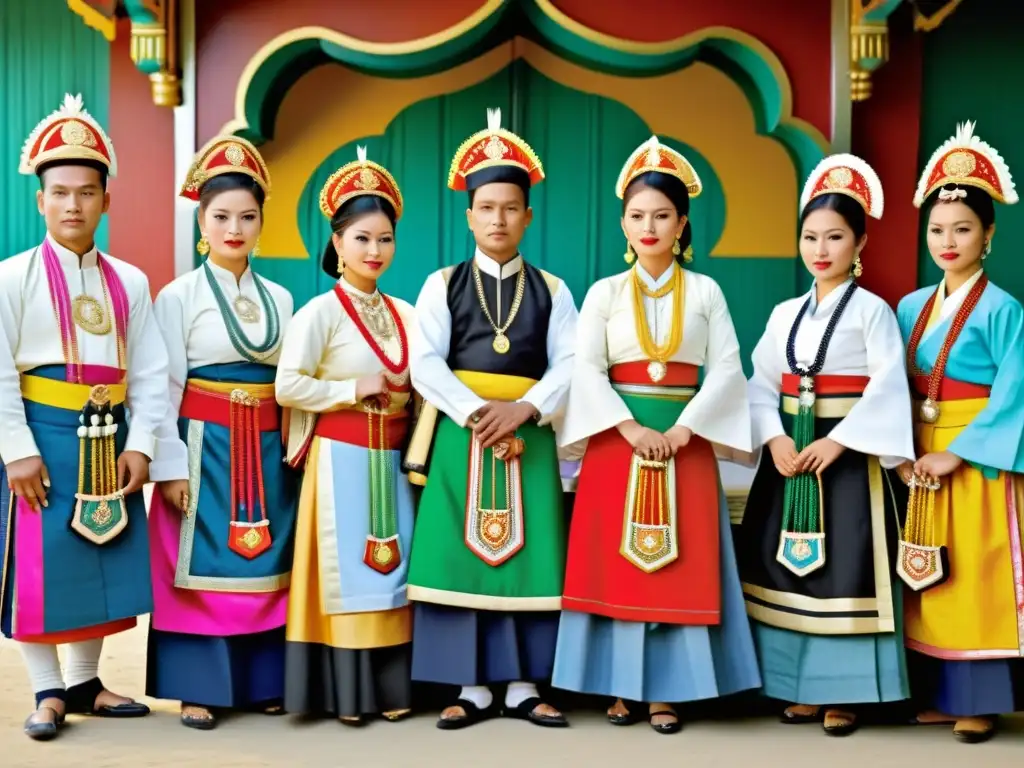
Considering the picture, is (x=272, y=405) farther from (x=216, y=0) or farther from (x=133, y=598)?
(x=216, y=0)

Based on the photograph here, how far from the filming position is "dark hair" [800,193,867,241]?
3.04 metres

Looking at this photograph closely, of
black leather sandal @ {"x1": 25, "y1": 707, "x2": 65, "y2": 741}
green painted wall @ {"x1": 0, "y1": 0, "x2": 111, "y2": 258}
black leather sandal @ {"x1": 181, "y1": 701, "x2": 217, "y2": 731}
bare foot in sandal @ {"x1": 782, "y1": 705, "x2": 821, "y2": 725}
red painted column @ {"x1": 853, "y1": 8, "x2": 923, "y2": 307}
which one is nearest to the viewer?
black leather sandal @ {"x1": 25, "y1": 707, "x2": 65, "y2": 741}

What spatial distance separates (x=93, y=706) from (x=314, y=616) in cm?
64

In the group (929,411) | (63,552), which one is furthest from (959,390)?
(63,552)

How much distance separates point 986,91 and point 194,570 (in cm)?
339

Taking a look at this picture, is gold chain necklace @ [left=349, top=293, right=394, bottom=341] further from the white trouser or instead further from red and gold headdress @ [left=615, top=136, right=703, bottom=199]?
the white trouser

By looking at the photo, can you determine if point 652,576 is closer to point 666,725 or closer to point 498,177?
point 666,725

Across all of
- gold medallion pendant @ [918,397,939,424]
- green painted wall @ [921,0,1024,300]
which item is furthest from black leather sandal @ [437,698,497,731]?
green painted wall @ [921,0,1024,300]

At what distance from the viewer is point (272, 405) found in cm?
306

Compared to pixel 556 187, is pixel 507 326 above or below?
below

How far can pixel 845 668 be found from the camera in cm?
296

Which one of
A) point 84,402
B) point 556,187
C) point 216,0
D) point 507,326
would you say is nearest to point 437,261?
point 556,187

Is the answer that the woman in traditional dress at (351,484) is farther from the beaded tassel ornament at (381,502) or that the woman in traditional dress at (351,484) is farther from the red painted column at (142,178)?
the red painted column at (142,178)

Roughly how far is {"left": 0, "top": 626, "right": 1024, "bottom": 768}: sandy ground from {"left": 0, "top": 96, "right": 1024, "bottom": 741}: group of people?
0.22ft
